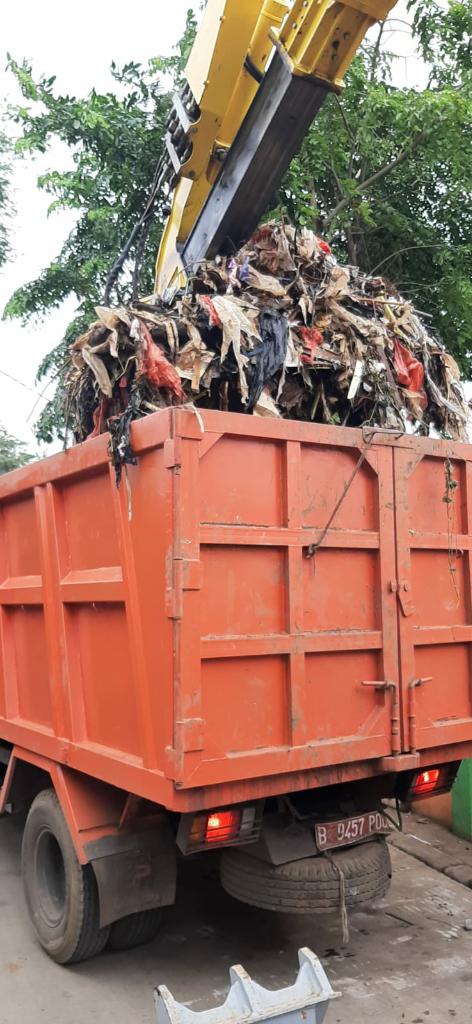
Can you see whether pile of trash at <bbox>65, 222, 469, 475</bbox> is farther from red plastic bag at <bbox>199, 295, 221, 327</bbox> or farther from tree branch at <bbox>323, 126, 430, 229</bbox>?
tree branch at <bbox>323, 126, 430, 229</bbox>

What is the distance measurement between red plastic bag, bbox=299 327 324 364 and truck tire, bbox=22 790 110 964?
239cm

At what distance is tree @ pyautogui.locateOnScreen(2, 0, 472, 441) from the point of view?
22.1 feet

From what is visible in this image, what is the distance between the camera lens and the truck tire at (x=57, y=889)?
3.39 meters

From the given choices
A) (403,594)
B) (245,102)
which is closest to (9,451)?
(245,102)

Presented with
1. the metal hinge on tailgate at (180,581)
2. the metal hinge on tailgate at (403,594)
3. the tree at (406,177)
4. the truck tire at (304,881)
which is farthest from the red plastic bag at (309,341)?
the tree at (406,177)

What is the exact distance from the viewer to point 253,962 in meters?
3.55

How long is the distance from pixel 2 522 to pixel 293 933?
2.65m

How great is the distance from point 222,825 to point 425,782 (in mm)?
1157

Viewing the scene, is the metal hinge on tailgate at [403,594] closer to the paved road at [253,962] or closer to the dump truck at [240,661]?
the dump truck at [240,661]

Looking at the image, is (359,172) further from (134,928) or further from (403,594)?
(134,928)

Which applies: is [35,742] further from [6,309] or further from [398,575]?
[6,309]

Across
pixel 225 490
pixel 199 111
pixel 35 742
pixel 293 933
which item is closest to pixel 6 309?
pixel 199 111

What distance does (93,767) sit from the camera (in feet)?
10.7

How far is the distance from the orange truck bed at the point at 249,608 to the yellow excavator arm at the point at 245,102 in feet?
5.53
